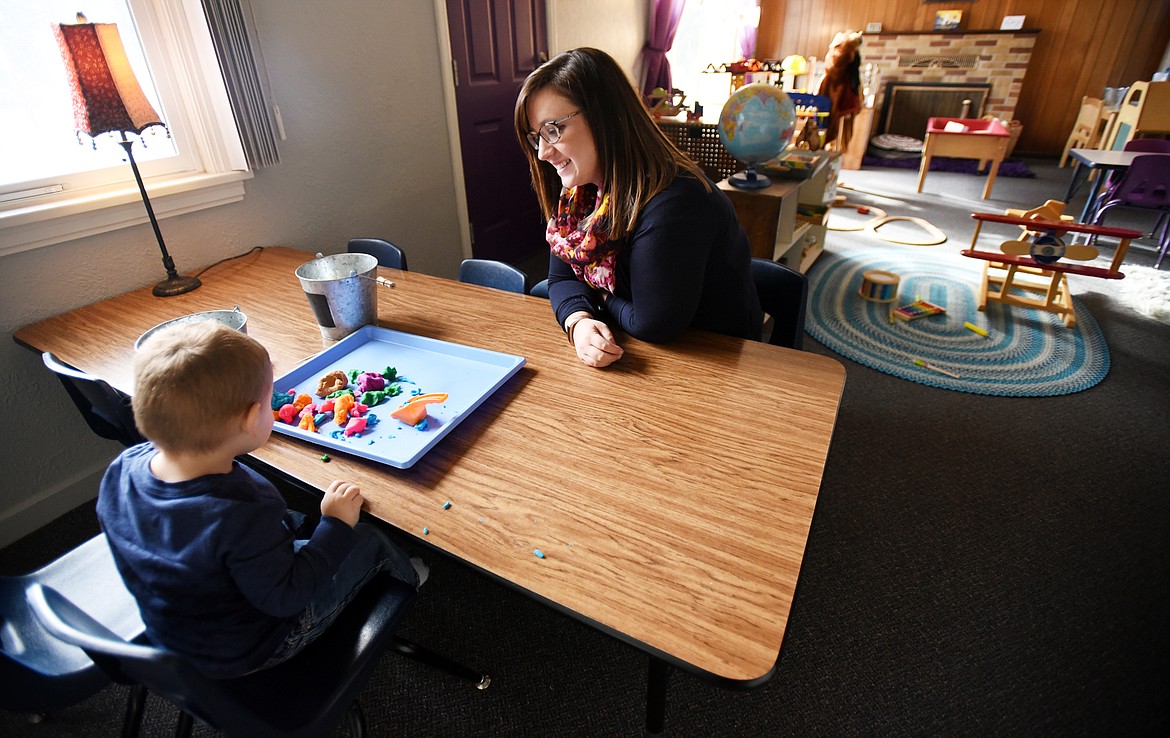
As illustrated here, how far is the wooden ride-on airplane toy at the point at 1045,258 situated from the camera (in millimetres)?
2557

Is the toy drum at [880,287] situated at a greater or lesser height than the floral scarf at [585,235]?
lesser

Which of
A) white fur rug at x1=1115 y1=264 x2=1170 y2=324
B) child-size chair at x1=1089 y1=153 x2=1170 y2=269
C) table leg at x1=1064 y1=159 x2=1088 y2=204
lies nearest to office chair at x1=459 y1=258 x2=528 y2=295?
white fur rug at x1=1115 y1=264 x2=1170 y2=324

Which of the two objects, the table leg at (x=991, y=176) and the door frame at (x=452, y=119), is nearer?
the door frame at (x=452, y=119)

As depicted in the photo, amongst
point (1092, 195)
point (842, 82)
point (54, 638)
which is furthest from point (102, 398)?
point (1092, 195)

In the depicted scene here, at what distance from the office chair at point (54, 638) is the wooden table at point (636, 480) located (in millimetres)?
372

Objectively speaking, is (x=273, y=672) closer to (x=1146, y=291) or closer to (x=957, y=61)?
(x=1146, y=291)

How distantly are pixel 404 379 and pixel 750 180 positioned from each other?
2.02m

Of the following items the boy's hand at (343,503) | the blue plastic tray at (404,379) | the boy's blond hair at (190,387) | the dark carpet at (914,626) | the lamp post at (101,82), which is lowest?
the dark carpet at (914,626)

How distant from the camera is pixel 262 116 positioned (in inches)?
76.9

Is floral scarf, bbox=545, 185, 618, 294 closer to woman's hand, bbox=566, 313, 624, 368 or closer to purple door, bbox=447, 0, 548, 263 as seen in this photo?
woman's hand, bbox=566, 313, 624, 368

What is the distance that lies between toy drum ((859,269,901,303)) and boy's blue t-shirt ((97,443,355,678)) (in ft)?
9.83

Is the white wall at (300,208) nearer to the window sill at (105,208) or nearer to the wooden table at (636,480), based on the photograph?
the window sill at (105,208)

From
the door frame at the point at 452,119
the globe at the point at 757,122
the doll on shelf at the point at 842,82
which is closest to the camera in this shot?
the globe at the point at 757,122

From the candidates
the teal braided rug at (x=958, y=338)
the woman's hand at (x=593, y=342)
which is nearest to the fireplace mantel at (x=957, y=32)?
the teal braided rug at (x=958, y=338)
